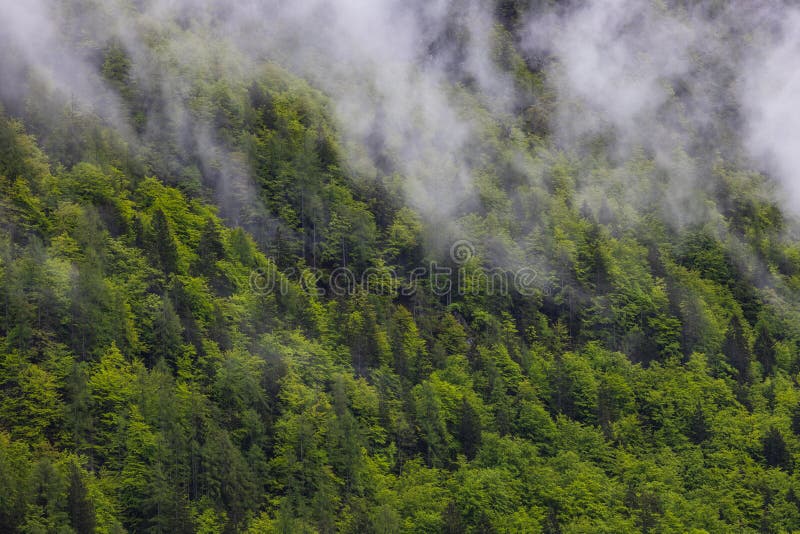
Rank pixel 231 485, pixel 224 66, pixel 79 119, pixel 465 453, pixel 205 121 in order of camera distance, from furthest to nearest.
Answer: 1. pixel 224 66
2. pixel 205 121
3. pixel 79 119
4. pixel 465 453
5. pixel 231 485

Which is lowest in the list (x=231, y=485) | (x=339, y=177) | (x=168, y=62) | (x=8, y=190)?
(x=231, y=485)

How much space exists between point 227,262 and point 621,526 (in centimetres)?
4018

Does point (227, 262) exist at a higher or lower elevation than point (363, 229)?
lower

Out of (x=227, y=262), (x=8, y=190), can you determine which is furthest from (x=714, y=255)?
(x=8, y=190)

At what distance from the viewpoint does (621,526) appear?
81625 millimetres

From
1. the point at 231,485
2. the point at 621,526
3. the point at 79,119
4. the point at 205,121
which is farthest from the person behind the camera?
the point at 205,121

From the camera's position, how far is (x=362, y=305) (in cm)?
9531

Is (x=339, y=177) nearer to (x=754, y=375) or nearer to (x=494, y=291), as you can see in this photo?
(x=494, y=291)

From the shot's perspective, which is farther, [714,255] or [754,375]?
[714,255]

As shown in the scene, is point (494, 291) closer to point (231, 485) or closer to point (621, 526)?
point (621, 526)

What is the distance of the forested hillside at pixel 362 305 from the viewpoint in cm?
7556

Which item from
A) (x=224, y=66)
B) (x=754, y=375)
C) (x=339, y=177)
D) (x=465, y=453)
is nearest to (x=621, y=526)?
(x=465, y=453)

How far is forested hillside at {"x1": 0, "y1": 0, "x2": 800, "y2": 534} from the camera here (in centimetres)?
7556

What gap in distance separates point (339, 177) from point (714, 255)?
43167mm
